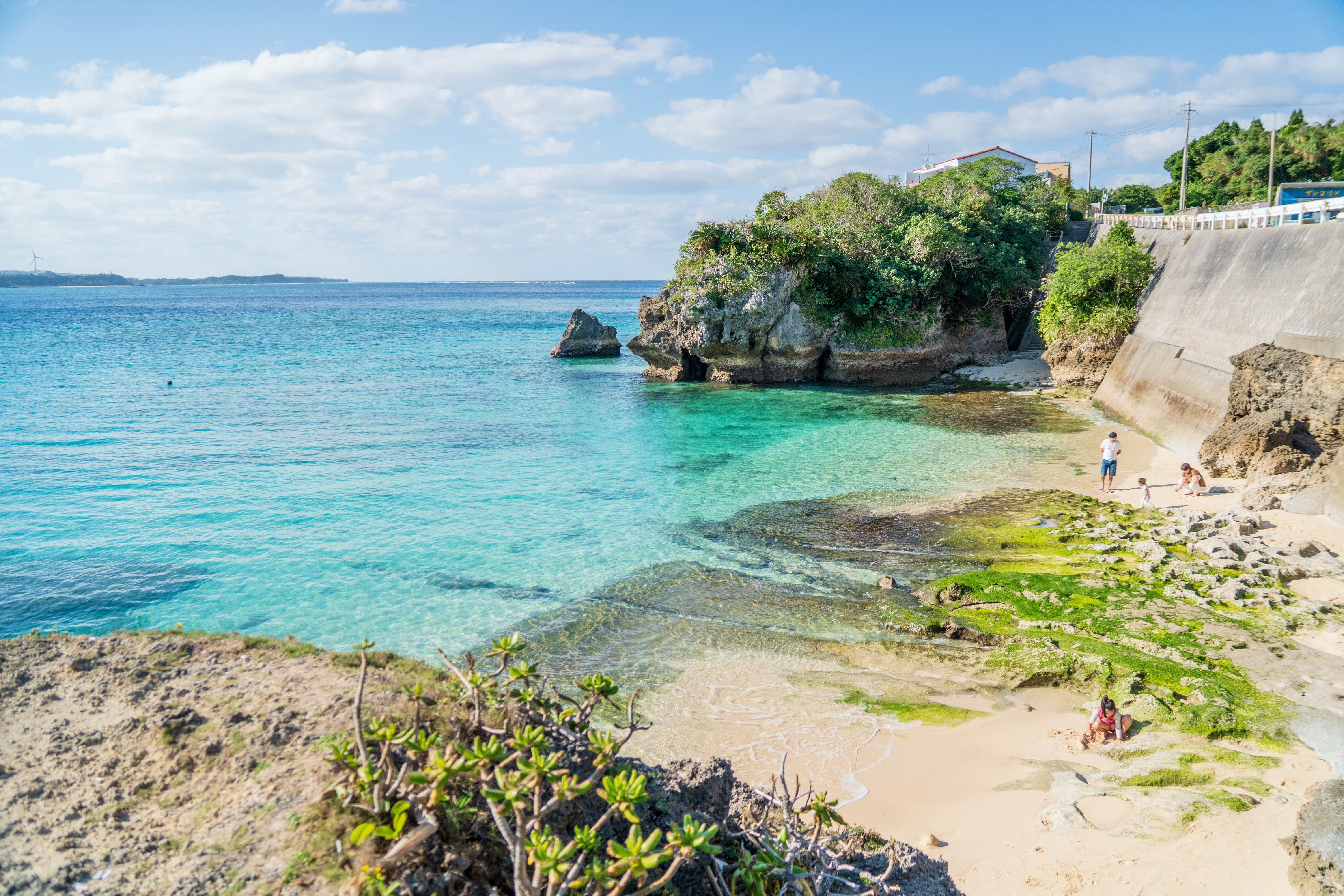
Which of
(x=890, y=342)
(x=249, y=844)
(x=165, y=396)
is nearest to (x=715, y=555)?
(x=249, y=844)

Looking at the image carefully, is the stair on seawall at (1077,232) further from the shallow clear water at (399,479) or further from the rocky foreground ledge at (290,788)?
the rocky foreground ledge at (290,788)

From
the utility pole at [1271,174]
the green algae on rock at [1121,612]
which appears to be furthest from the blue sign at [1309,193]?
the green algae on rock at [1121,612]

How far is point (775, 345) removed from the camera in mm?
32531

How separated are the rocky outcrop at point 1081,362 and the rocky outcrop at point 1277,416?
1088 centimetres

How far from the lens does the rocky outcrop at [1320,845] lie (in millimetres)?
5508

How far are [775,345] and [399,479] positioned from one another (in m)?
18.8

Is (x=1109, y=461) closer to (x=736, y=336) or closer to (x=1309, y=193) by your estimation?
(x=736, y=336)

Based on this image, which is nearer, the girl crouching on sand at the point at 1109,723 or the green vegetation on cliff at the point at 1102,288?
the girl crouching on sand at the point at 1109,723

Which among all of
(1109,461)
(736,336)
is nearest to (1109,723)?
(1109,461)

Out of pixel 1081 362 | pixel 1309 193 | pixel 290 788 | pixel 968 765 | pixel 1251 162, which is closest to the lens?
pixel 290 788

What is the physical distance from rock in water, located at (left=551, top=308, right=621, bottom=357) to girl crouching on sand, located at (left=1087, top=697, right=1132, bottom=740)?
40.9 m

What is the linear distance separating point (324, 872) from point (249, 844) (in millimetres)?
519

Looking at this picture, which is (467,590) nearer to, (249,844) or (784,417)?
(249,844)

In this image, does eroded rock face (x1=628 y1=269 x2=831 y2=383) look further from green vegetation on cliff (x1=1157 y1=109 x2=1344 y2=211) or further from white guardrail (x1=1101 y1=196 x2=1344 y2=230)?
green vegetation on cliff (x1=1157 y1=109 x2=1344 y2=211)
